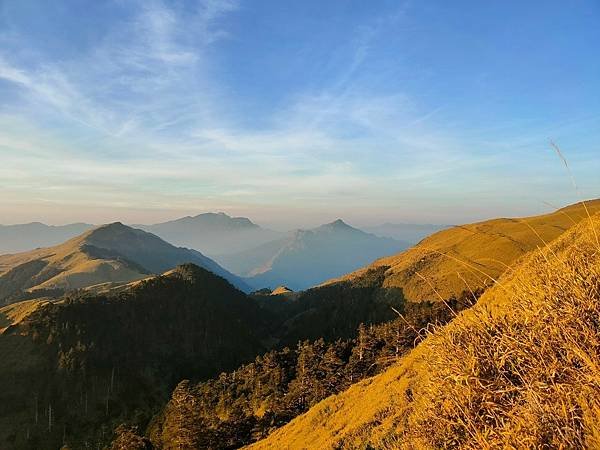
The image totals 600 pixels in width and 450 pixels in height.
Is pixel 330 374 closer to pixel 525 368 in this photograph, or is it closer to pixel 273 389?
pixel 273 389

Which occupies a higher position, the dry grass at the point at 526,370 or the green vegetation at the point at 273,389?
the dry grass at the point at 526,370

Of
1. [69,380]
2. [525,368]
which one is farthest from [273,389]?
[69,380]

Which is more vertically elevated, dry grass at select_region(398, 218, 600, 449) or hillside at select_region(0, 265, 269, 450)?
dry grass at select_region(398, 218, 600, 449)

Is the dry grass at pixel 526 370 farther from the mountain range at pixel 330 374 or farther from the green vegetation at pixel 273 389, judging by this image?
the green vegetation at pixel 273 389

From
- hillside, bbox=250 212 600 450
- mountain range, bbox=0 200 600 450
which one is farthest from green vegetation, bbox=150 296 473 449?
hillside, bbox=250 212 600 450

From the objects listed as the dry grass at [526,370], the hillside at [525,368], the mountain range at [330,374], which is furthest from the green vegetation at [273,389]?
the dry grass at [526,370]

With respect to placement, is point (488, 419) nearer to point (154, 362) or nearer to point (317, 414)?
point (317, 414)

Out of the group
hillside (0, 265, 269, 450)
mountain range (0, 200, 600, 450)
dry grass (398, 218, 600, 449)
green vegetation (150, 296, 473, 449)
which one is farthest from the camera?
hillside (0, 265, 269, 450)

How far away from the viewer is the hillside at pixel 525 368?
4.79 m

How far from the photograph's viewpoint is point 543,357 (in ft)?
18.3

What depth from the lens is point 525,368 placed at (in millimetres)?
5707

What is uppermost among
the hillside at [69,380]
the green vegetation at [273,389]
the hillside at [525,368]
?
the hillside at [525,368]

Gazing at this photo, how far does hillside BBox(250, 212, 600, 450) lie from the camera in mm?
4785

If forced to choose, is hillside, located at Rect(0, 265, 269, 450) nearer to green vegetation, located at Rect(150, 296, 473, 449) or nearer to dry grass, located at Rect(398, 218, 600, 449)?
green vegetation, located at Rect(150, 296, 473, 449)
